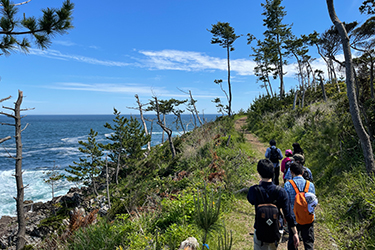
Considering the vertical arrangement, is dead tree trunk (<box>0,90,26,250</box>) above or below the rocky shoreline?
above

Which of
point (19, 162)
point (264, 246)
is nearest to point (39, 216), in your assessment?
point (19, 162)

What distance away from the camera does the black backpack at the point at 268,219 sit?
2.40 meters

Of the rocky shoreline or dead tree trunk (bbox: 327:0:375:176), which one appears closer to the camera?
dead tree trunk (bbox: 327:0:375:176)

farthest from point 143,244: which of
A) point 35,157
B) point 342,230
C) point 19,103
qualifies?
point 35,157

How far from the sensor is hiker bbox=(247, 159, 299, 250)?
2.41 m

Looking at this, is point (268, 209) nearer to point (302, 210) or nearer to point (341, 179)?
point (302, 210)

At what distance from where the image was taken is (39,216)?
15820mm

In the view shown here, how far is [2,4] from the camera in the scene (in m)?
4.93

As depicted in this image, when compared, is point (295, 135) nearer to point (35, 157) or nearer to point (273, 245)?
point (273, 245)

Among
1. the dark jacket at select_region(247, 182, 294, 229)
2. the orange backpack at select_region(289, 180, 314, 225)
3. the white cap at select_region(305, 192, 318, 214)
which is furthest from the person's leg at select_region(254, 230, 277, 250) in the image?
the white cap at select_region(305, 192, 318, 214)

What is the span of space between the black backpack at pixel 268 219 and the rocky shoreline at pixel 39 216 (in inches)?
470

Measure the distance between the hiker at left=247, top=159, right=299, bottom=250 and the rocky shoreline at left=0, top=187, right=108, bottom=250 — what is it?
1189 cm

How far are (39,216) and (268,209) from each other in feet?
64.5

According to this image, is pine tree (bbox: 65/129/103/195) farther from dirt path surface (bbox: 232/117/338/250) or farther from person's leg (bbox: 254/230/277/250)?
person's leg (bbox: 254/230/277/250)
